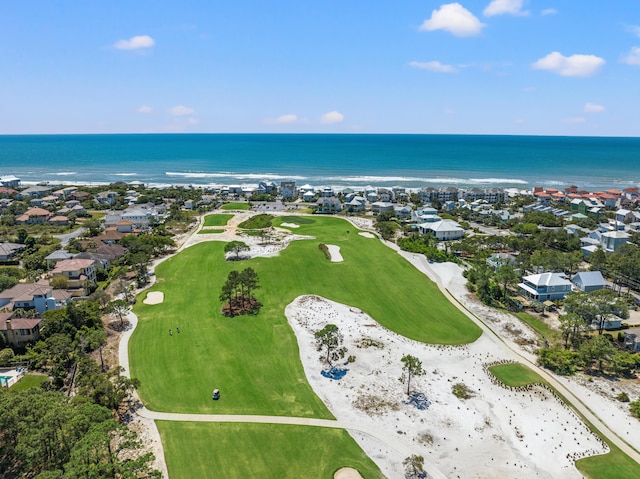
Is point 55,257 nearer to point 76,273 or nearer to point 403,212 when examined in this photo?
point 76,273

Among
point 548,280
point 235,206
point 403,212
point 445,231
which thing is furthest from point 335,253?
point 235,206

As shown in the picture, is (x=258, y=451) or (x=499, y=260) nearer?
(x=258, y=451)

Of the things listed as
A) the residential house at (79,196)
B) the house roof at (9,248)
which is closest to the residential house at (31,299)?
the house roof at (9,248)

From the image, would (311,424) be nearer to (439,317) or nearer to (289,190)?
(439,317)

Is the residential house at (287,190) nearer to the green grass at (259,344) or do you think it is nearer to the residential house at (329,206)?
the residential house at (329,206)

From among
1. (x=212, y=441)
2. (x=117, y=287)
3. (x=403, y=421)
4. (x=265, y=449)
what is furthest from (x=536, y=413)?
(x=117, y=287)
